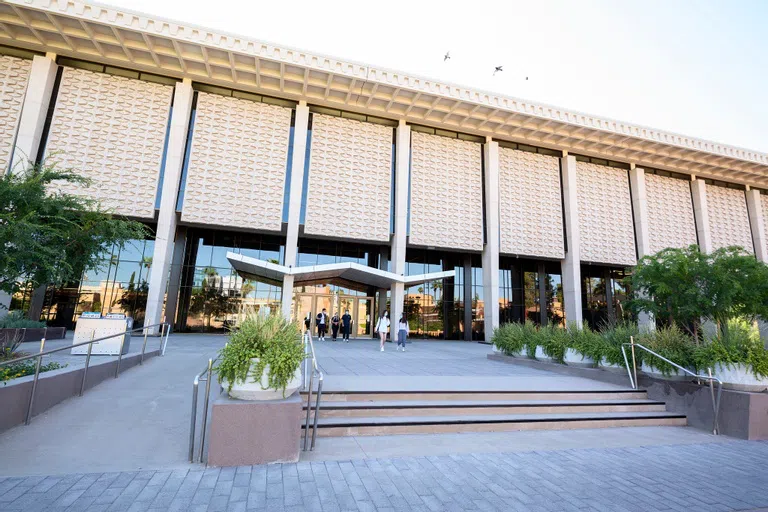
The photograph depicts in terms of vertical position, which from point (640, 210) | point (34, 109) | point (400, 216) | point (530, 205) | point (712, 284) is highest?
point (34, 109)

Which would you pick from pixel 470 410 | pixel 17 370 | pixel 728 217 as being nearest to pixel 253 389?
pixel 470 410

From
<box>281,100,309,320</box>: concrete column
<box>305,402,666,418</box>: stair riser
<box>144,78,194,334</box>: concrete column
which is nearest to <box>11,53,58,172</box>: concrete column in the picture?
<box>144,78,194,334</box>: concrete column

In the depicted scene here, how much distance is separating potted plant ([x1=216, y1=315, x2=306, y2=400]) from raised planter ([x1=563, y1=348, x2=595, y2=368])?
344 inches

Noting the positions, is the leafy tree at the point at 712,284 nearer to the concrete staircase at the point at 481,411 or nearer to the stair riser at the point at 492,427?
the concrete staircase at the point at 481,411

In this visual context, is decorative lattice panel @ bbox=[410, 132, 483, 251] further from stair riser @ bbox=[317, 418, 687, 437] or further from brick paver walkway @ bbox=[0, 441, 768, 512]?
brick paver walkway @ bbox=[0, 441, 768, 512]

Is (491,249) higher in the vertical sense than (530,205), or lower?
lower

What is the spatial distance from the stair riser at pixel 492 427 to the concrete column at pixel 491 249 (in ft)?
60.0

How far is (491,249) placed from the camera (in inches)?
1030

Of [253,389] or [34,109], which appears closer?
[253,389]

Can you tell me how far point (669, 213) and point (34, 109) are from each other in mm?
41436

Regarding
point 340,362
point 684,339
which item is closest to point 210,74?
point 340,362

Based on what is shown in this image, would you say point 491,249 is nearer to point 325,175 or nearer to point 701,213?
point 325,175

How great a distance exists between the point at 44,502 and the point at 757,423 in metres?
10.2

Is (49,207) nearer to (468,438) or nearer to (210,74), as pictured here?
(468,438)
